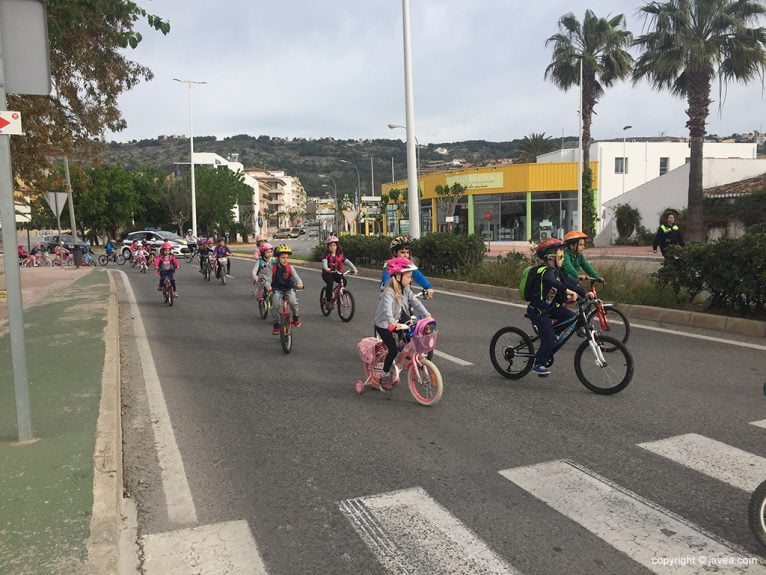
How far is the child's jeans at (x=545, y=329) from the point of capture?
6.64 m

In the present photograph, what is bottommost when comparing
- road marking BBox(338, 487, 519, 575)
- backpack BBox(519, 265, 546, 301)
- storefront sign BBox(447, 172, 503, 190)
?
road marking BBox(338, 487, 519, 575)

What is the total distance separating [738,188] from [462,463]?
111 ft

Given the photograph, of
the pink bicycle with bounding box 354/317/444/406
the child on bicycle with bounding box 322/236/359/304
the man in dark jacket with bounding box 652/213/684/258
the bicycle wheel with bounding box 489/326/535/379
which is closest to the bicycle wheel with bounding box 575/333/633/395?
the bicycle wheel with bounding box 489/326/535/379

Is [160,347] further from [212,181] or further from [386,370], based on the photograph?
[212,181]

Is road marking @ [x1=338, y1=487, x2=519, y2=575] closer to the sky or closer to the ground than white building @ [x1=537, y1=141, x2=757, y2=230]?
closer to the ground

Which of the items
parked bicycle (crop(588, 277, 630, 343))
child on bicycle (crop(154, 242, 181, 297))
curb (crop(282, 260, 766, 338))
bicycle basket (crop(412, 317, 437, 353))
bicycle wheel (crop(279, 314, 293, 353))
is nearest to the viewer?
bicycle basket (crop(412, 317, 437, 353))

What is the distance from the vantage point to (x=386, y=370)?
649cm

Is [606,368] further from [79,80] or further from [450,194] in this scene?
[450,194]

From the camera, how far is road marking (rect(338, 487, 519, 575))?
3227 mm

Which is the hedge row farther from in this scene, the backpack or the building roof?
the building roof

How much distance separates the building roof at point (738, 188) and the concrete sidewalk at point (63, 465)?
32.4m

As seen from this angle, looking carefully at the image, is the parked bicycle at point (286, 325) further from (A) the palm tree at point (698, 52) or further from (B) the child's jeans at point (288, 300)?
(A) the palm tree at point (698, 52)

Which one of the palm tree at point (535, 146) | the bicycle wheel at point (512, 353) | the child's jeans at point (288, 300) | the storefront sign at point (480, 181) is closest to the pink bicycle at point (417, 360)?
the bicycle wheel at point (512, 353)

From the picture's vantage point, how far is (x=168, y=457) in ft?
16.1
